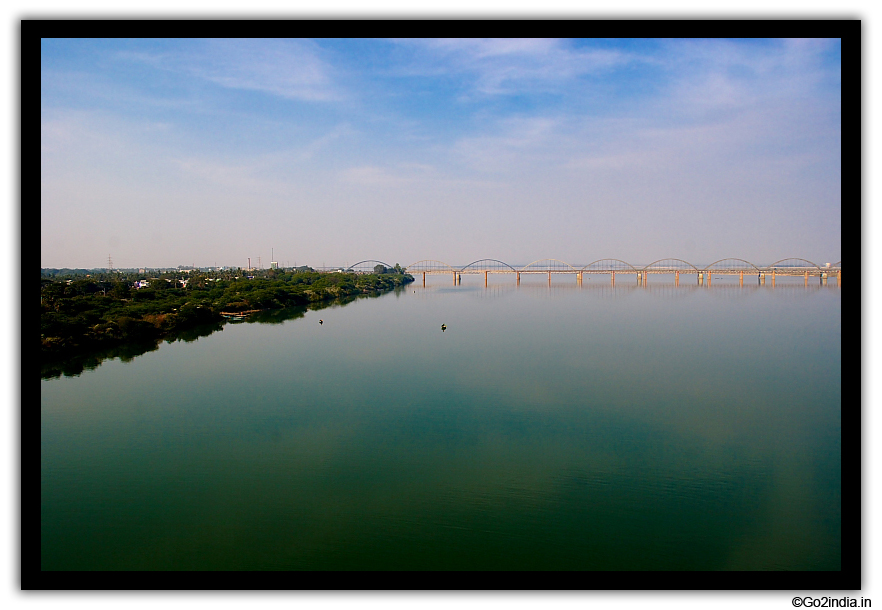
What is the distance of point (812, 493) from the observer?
3.62 metres

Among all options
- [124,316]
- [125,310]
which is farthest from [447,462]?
[125,310]

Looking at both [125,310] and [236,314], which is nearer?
[125,310]

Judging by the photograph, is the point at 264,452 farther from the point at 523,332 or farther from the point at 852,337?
the point at 523,332

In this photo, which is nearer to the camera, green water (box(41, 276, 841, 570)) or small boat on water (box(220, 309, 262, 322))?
green water (box(41, 276, 841, 570))

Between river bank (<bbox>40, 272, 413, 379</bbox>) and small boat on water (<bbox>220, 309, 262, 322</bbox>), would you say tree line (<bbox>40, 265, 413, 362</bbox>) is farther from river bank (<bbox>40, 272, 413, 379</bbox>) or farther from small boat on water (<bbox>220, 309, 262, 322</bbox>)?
small boat on water (<bbox>220, 309, 262, 322</bbox>)

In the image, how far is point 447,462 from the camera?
4.21 meters

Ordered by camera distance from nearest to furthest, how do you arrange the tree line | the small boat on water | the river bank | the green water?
1. the green water
2. the river bank
3. the tree line
4. the small boat on water

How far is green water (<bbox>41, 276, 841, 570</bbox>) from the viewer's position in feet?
9.64

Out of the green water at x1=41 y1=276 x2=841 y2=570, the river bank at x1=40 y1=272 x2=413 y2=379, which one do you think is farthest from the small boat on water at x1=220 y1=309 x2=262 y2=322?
the green water at x1=41 y1=276 x2=841 y2=570

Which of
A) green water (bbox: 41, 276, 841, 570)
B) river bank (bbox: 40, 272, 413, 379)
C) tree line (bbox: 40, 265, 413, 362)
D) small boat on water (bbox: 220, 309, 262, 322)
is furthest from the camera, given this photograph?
small boat on water (bbox: 220, 309, 262, 322)

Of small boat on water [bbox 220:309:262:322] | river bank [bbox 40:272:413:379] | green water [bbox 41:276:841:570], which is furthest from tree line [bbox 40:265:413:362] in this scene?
green water [bbox 41:276:841:570]

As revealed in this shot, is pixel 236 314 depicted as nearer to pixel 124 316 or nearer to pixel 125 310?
pixel 125 310

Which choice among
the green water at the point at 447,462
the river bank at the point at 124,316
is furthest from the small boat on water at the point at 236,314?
the green water at the point at 447,462

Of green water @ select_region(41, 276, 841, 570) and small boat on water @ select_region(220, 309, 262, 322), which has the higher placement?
small boat on water @ select_region(220, 309, 262, 322)
